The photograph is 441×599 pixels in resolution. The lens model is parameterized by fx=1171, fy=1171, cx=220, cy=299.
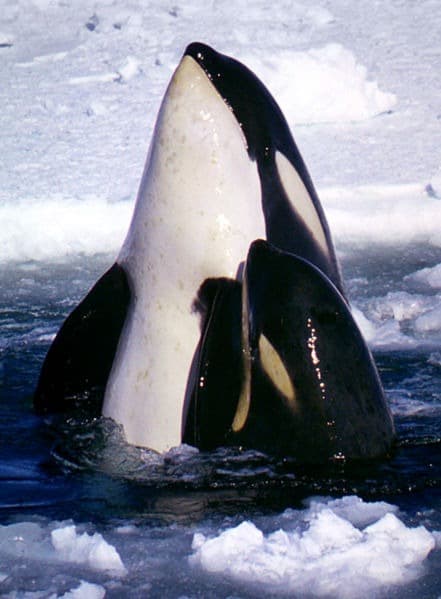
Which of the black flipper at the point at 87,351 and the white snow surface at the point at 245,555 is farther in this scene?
the black flipper at the point at 87,351

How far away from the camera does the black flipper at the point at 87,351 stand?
5.07m

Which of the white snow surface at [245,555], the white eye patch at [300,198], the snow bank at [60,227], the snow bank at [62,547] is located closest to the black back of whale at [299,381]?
the white eye patch at [300,198]

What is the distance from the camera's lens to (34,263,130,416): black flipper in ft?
16.6

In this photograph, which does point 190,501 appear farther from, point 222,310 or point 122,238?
point 122,238

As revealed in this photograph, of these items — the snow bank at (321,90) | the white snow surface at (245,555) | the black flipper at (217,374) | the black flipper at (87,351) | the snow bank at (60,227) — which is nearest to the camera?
the white snow surface at (245,555)

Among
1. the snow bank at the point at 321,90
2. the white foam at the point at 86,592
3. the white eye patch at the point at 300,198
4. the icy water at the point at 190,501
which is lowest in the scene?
the icy water at the point at 190,501

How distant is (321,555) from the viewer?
3348 mm

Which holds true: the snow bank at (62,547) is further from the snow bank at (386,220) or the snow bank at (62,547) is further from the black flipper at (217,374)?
the snow bank at (386,220)

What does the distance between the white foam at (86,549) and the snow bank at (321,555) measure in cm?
23

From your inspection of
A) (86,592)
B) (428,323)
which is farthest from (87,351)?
(428,323)

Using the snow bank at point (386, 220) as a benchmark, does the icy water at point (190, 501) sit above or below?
below

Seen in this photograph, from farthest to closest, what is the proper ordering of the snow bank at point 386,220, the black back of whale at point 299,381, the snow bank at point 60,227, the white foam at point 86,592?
the snow bank at point 386,220
the snow bank at point 60,227
the black back of whale at point 299,381
the white foam at point 86,592

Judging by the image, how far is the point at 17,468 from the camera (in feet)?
15.0

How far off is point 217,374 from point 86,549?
1323 mm
